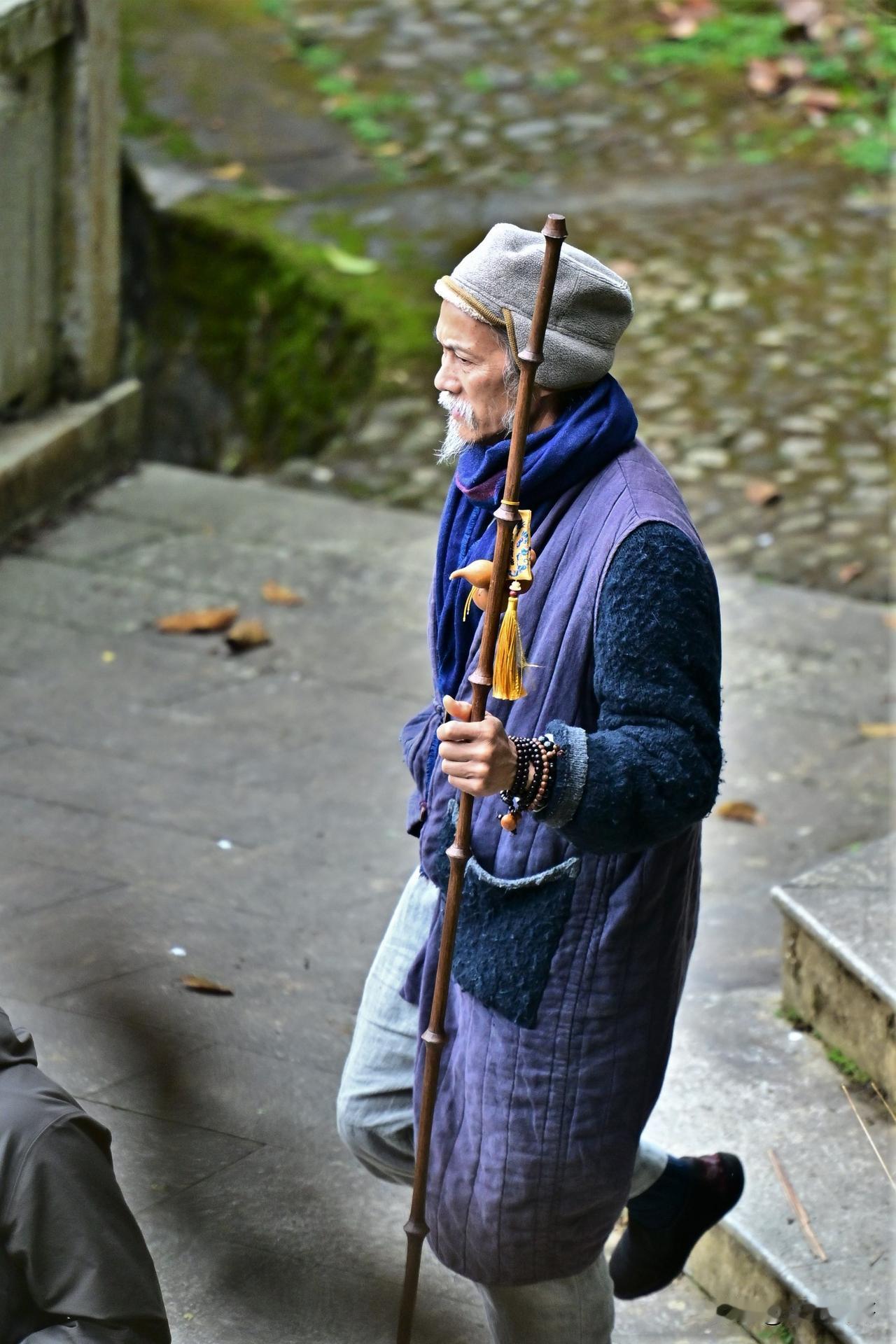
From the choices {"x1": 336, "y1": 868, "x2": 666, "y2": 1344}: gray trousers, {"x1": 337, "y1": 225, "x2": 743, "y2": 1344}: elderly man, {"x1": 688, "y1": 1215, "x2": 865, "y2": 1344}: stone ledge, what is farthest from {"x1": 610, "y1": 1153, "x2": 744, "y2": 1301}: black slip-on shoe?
{"x1": 337, "y1": 225, "x2": 743, "y2": 1344}: elderly man

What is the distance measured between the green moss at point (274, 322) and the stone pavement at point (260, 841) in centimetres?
95

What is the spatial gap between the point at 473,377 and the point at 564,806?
2.07 feet

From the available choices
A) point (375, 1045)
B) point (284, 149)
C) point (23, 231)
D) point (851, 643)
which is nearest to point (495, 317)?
point (375, 1045)

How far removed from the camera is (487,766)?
7.22ft

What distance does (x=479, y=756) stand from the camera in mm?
2211

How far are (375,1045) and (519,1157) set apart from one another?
40 cm

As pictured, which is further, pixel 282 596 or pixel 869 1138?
pixel 282 596

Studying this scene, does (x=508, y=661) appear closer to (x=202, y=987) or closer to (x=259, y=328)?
(x=202, y=987)

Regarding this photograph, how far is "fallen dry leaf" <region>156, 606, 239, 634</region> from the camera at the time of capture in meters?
6.02

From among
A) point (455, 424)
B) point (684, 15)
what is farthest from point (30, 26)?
point (684, 15)

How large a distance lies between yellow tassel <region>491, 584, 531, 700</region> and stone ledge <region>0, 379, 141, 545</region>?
442 cm

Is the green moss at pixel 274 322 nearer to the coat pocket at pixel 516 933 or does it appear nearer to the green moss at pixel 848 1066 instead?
the green moss at pixel 848 1066

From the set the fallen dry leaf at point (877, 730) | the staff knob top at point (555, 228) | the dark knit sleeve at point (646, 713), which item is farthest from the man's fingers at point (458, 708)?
the fallen dry leaf at point (877, 730)

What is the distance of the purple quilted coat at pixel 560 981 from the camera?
7.85 ft
